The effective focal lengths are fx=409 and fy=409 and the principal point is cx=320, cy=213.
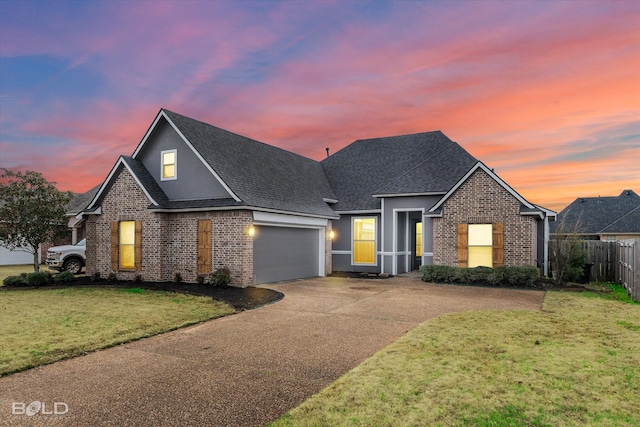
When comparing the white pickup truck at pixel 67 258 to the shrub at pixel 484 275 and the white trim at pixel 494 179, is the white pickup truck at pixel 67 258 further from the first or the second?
the white trim at pixel 494 179

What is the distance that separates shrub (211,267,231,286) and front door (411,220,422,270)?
10.9 metres

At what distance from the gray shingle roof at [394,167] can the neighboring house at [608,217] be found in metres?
17.6

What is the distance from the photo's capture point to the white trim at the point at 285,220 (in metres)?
Result: 15.6

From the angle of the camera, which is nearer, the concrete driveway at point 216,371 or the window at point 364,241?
the concrete driveway at point 216,371

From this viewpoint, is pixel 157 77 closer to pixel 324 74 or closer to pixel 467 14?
pixel 324 74

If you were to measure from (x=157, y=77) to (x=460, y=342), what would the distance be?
18352mm

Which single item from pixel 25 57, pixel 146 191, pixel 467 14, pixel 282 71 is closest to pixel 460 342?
pixel 467 14

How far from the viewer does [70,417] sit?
4359 millimetres

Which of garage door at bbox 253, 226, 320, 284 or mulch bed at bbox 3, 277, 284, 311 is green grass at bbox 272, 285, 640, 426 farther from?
garage door at bbox 253, 226, 320, 284

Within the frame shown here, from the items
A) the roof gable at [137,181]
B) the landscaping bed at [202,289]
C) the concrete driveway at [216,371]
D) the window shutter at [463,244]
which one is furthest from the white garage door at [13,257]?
the window shutter at [463,244]

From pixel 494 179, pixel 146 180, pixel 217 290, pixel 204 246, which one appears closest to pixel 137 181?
pixel 146 180

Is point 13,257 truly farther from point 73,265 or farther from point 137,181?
point 137,181

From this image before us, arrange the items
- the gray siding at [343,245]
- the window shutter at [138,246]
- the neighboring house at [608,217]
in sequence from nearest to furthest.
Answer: the window shutter at [138,246]
the gray siding at [343,245]
the neighboring house at [608,217]

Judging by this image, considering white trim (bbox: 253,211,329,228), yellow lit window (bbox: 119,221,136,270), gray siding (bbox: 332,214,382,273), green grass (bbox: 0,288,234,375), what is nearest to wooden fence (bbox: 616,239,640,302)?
gray siding (bbox: 332,214,382,273)
